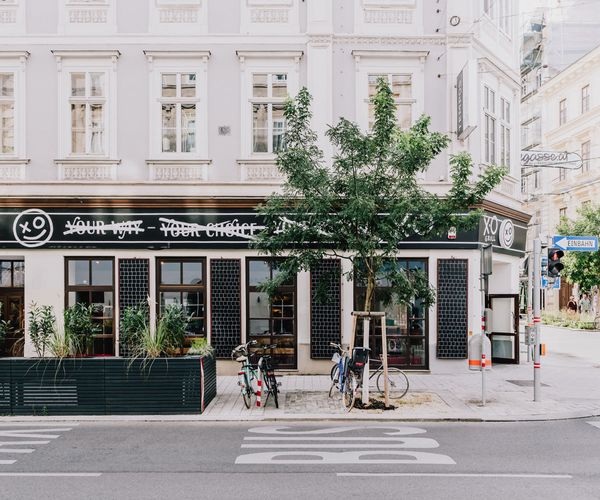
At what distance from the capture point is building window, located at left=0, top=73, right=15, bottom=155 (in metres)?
15.6

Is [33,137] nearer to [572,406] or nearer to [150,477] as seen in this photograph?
[150,477]

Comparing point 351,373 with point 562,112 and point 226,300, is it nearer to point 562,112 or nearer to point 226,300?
point 226,300

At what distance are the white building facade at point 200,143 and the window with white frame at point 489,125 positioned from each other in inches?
51.7

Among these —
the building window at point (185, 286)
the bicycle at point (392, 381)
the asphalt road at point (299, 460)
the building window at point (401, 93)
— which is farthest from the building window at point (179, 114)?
the asphalt road at point (299, 460)

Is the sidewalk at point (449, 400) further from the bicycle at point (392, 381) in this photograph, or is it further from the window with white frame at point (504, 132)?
the window with white frame at point (504, 132)

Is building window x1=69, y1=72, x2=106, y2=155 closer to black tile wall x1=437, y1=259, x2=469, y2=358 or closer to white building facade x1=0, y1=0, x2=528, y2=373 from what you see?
white building facade x1=0, y1=0, x2=528, y2=373

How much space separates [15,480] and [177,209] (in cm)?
883

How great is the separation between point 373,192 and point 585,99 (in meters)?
37.4

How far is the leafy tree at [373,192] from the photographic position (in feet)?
36.0

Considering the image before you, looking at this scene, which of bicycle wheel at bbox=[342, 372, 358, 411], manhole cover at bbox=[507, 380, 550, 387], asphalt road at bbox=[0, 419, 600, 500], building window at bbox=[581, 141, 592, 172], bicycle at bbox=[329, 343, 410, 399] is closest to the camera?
asphalt road at bbox=[0, 419, 600, 500]

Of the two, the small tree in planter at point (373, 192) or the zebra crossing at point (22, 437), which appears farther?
the small tree in planter at point (373, 192)

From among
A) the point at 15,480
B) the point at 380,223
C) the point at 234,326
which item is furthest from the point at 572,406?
the point at 15,480

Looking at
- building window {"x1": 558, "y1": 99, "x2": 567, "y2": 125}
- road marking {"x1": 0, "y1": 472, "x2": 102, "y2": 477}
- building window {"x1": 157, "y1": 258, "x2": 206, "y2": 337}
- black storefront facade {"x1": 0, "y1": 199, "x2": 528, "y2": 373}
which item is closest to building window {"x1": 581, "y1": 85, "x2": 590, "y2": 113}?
building window {"x1": 558, "y1": 99, "x2": 567, "y2": 125}

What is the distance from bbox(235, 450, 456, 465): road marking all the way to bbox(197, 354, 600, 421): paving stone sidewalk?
218 centimetres
